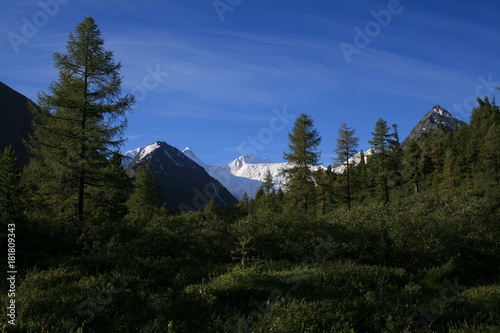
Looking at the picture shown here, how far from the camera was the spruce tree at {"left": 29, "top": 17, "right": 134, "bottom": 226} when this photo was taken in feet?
44.8

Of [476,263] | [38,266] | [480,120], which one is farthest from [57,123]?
[480,120]

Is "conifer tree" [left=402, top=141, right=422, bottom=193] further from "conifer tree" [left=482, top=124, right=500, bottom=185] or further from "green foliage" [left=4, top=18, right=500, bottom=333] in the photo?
"green foliage" [left=4, top=18, right=500, bottom=333]

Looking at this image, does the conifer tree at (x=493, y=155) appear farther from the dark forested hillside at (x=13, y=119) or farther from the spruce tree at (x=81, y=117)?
the dark forested hillside at (x=13, y=119)

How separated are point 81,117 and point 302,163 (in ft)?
66.2

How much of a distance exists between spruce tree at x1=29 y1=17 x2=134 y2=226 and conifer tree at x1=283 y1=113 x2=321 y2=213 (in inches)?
709

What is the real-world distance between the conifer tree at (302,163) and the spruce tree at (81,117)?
18015 millimetres

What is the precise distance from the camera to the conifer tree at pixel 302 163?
28.7m

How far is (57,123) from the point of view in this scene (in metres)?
14.6

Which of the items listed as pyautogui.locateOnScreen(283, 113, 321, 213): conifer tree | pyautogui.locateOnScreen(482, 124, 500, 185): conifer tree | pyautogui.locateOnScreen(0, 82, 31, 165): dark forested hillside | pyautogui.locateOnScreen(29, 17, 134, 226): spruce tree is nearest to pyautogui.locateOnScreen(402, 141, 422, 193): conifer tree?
pyautogui.locateOnScreen(482, 124, 500, 185): conifer tree

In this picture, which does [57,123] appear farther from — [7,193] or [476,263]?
[476,263]

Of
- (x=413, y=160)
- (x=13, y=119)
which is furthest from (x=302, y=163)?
(x=13, y=119)

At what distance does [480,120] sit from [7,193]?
101851mm

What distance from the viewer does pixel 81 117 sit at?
48.3 ft

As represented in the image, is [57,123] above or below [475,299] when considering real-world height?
above
